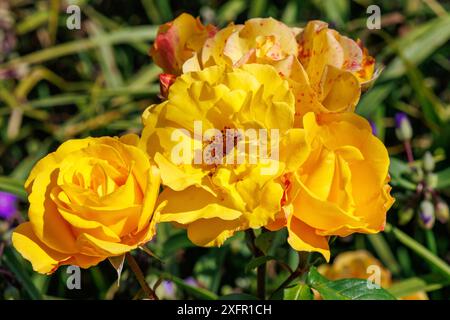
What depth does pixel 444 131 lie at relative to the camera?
149cm

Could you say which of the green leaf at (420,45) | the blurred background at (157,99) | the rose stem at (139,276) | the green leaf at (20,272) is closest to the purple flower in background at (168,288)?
the blurred background at (157,99)

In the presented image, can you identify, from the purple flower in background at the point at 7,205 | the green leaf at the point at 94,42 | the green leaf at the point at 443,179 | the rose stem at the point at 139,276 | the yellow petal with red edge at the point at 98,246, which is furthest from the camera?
the green leaf at the point at 94,42

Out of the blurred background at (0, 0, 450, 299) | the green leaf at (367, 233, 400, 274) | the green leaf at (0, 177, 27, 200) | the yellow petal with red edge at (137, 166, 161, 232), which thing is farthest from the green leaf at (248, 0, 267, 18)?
the yellow petal with red edge at (137, 166, 161, 232)

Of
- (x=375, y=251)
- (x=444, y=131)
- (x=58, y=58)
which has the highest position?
(x=58, y=58)

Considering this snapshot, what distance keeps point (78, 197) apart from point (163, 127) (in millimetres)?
112

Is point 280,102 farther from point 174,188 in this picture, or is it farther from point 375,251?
point 375,251

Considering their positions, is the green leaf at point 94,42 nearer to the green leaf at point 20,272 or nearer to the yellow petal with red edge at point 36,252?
the green leaf at point 20,272

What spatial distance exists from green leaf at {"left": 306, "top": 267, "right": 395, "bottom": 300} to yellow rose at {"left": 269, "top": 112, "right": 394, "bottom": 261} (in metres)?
0.12

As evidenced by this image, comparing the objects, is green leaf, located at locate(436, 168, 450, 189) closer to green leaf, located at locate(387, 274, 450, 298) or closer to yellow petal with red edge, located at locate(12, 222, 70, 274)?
green leaf, located at locate(387, 274, 450, 298)

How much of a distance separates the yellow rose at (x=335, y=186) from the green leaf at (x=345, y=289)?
4.8 inches

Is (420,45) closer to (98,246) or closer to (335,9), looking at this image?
(335,9)

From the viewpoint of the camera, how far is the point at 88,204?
0.75 metres

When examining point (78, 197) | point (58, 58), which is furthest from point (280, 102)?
point (58, 58)

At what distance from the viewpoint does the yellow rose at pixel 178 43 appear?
2.94ft
